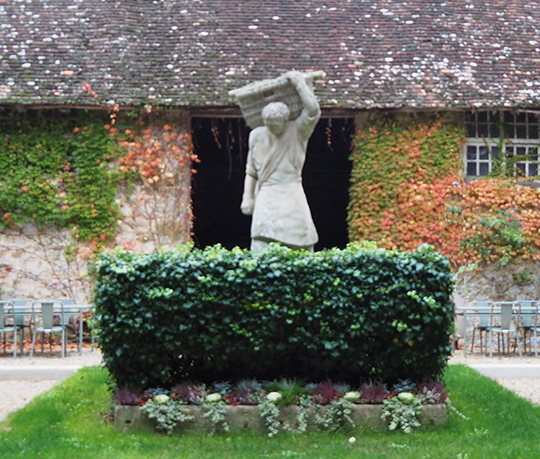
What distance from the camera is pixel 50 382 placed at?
9.48 metres

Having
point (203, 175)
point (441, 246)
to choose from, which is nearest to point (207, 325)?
point (441, 246)

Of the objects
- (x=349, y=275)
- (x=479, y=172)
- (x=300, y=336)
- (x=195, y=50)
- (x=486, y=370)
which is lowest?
(x=486, y=370)

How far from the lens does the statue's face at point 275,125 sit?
25.4 ft

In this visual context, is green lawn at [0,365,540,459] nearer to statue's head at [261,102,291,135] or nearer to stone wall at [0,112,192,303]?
statue's head at [261,102,291,135]

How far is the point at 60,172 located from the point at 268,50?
4363mm

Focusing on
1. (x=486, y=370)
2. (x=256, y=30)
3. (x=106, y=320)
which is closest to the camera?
(x=106, y=320)

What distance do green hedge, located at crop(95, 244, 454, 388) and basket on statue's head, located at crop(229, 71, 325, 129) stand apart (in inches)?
66.9

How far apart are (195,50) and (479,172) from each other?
5691 mm

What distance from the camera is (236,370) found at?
7.19 m

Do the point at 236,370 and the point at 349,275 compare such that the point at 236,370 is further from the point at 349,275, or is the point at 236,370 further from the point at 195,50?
the point at 195,50

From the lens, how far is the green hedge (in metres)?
6.68

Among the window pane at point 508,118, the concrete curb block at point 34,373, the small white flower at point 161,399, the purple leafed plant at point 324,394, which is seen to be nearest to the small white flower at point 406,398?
the purple leafed plant at point 324,394

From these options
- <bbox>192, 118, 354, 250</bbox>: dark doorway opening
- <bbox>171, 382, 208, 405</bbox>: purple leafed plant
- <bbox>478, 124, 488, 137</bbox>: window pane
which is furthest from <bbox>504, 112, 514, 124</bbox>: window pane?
<bbox>171, 382, 208, 405</bbox>: purple leafed plant

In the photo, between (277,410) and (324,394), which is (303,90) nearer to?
(324,394)
